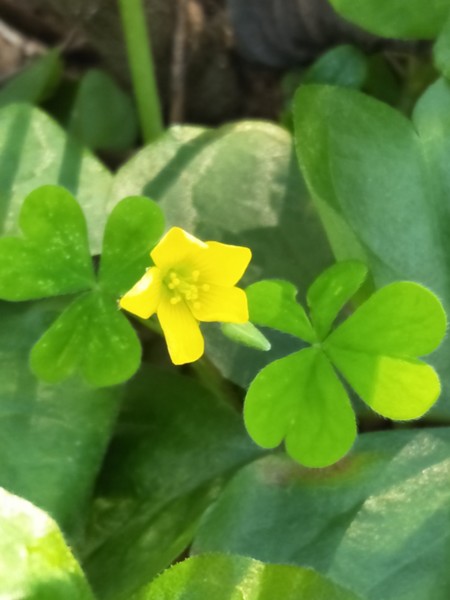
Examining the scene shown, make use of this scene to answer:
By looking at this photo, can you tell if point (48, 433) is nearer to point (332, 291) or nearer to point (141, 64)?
point (332, 291)

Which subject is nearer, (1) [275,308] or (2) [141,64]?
(1) [275,308]

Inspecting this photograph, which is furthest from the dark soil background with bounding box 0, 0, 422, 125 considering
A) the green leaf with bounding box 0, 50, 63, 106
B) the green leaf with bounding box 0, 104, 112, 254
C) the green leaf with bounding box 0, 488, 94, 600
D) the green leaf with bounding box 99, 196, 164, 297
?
the green leaf with bounding box 0, 488, 94, 600

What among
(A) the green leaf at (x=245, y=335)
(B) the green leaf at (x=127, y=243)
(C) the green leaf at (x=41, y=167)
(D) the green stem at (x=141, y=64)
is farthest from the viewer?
(D) the green stem at (x=141, y=64)

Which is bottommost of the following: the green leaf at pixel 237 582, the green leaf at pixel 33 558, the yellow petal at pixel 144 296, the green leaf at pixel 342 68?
the green leaf at pixel 237 582

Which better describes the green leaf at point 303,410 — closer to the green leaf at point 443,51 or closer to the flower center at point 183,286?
the flower center at point 183,286

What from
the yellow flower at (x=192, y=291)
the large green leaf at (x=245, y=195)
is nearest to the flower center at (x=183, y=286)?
the yellow flower at (x=192, y=291)

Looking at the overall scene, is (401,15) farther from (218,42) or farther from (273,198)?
(218,42)

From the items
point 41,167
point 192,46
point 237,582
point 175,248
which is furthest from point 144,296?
point 192,46
